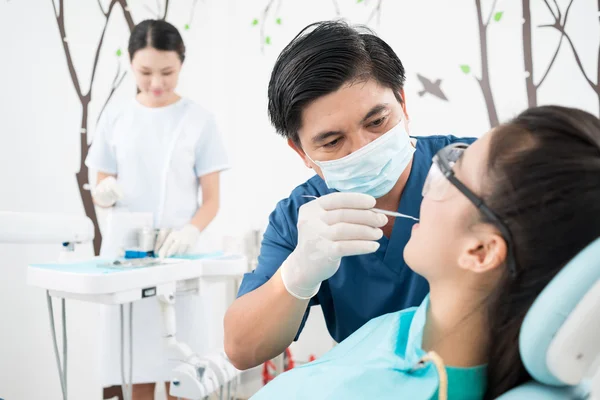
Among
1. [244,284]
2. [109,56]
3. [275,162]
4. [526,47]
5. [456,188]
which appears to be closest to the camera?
[456,188]

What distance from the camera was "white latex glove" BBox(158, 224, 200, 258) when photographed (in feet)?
6.31

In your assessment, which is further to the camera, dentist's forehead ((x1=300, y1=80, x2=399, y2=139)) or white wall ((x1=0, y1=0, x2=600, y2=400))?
white wall ((x1=0, y1=0, x2=600, y2=400))

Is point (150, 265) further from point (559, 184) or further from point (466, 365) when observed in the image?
point (559, 184)

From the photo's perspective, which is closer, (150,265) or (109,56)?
(150,265)

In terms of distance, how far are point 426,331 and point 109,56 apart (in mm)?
2457

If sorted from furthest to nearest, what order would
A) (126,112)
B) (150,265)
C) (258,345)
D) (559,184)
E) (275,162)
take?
(275,162), (126,112), (150,265), (258,345), (559,184)

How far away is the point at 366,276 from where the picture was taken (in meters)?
1.17

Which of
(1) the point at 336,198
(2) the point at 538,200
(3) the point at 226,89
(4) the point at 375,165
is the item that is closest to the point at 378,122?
(4) the point at 375,165

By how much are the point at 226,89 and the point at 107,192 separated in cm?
134

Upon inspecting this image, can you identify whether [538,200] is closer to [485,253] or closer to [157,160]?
[485,253]

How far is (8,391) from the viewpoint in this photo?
2.29 metres

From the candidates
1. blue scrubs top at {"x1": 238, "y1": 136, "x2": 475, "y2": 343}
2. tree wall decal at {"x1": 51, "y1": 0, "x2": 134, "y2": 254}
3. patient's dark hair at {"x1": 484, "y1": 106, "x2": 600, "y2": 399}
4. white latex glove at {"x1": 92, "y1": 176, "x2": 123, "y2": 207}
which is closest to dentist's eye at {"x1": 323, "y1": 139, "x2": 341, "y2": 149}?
blue scrubs top at {"x1": 238, "y1": 136, "x2": 475, "y2": 343}

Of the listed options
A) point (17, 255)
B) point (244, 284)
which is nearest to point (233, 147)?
point (17, 255)

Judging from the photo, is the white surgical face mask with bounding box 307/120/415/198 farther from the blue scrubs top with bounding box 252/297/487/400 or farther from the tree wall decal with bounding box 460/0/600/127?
the tree wall decal with bounding box 460/0/600/127
